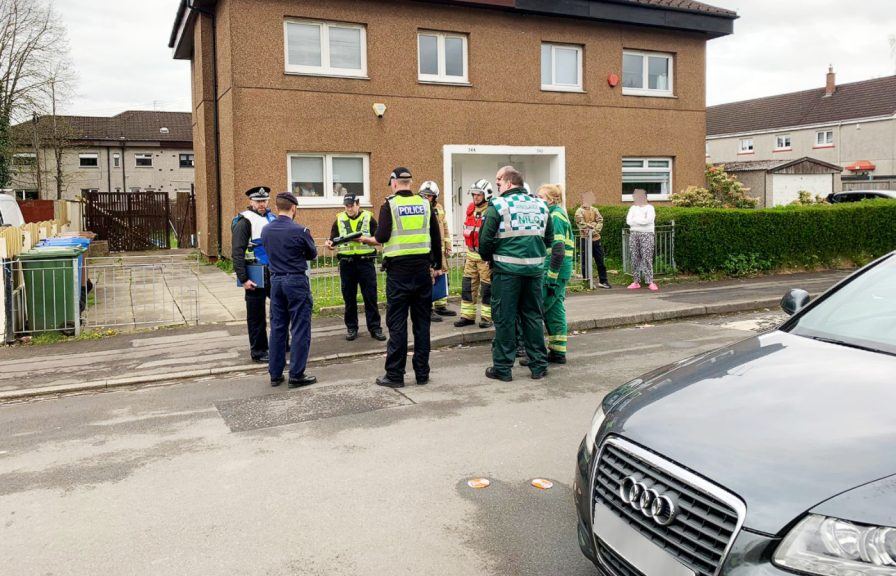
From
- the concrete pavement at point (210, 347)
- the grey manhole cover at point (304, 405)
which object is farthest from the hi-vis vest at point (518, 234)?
the concrete pavement at point (210, 347)

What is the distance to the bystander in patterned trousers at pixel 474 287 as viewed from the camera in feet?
33.4

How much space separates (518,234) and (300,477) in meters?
3.35

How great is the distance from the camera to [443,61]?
18.6 metres

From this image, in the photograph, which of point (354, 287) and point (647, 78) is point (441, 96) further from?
point (354, 287)

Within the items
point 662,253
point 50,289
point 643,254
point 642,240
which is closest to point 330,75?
point 642,240

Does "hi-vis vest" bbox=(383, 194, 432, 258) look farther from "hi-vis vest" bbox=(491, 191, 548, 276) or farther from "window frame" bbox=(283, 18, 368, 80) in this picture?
"window frame" bbox=(283, 18, 368, 80)

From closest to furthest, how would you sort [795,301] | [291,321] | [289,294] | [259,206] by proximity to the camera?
[795,301], [289,294], [291,321], [259,206]

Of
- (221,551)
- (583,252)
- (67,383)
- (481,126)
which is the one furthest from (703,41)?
(221,551)

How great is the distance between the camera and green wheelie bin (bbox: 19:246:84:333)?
1012cm

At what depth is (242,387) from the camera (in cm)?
759

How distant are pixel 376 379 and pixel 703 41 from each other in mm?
18084

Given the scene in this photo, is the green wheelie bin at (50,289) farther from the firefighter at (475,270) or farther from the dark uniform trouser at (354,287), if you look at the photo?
the firefighter at (475,270)

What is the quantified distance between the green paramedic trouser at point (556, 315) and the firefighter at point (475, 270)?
1.86 m

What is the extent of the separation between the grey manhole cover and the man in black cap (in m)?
2.44
